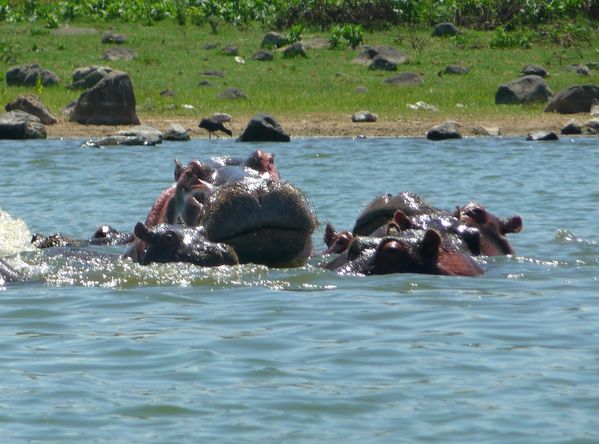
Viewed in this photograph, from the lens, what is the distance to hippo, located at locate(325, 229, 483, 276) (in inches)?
276

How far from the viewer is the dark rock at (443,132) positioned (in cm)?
2150

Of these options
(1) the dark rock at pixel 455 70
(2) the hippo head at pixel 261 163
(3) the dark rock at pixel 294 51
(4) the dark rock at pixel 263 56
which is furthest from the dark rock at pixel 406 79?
(2) the hippo head at pixel 261 163

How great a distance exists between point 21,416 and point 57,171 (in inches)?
491

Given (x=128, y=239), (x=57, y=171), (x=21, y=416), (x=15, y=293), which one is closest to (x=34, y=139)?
(x=57, y=171)

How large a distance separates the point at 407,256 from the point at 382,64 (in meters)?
22.0

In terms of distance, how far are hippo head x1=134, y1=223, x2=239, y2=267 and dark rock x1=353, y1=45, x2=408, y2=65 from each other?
73.5 ft

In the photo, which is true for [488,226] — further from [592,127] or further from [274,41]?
[274,41]

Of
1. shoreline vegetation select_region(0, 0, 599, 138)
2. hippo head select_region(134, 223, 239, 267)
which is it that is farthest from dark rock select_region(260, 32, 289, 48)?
hippo head select_region(134, 223, 239, 267)

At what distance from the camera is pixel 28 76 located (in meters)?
26.8

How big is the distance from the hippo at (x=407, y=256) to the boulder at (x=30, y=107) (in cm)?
1676

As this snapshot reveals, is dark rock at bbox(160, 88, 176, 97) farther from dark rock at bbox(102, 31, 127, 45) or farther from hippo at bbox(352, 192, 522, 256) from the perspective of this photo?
hippo at bbox(352, 192, 522, 256)

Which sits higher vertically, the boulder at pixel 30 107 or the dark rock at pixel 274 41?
the dark rock at pixel 274 41

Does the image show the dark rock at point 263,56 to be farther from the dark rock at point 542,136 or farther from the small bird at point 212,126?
the dark rock at point 542,136

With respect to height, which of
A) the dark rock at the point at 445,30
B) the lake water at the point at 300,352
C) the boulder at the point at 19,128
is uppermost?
the dark rock at the point at 445,30
